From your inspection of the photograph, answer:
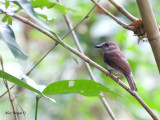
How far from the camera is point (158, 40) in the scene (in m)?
1.04

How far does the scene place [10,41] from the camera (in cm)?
121

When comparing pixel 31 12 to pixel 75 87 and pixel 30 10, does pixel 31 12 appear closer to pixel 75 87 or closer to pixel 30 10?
pixel 30 10

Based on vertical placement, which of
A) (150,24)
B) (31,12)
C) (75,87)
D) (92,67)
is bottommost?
(75,87)

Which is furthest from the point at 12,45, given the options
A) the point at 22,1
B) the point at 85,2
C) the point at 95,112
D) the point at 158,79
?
the point at 158,79

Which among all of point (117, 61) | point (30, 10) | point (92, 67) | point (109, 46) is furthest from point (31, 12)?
point (109, 46)

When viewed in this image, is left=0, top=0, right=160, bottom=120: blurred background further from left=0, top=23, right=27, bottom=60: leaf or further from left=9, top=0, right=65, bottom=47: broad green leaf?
left=9, top=0, right=65, bottom=47: broad green leaf

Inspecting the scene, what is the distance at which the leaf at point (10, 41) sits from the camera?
112 cm

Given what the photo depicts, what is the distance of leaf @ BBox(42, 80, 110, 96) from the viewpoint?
122cm

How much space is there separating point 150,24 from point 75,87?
0.41 metres

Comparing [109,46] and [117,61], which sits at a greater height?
[109,46]

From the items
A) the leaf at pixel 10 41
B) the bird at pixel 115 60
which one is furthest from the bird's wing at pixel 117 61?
the leaf at pixel 10 41

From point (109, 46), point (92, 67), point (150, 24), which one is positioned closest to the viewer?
point (150, 24)

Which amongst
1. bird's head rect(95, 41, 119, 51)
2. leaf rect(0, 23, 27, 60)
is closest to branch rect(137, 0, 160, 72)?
leaf rect(0, 23, 27, 60)

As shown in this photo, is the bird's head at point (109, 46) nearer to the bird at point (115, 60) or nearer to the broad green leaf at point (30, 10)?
the bird at point (115, 60)
